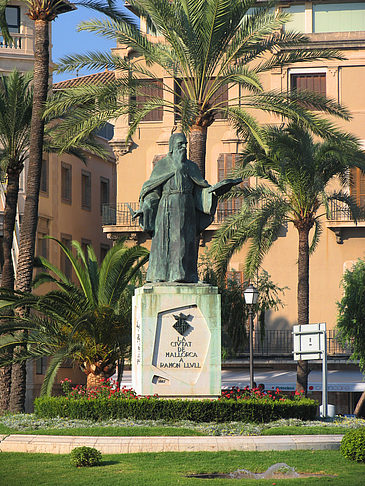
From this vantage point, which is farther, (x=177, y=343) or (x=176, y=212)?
(x=176, y=212)

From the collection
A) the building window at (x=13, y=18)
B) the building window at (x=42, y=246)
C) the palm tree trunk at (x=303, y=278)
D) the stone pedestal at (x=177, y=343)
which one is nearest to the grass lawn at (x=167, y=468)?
the stone pedestal at (x=177, y=343)

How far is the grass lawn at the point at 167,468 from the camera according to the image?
1255cm

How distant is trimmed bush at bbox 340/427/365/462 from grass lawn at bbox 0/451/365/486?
122 millimetres

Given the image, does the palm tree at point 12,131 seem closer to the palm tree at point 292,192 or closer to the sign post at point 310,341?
the palm tree at point 292,192

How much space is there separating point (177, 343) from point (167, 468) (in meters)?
4.63

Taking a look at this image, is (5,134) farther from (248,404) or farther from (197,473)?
(197,473)

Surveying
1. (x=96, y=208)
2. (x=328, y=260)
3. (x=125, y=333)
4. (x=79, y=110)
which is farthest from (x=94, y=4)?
(x=96, y=208)

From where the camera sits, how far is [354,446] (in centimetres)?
1416

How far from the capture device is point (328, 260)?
4147cm

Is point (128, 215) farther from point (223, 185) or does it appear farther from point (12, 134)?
point (223, 185)

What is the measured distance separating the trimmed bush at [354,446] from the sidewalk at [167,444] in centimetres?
104

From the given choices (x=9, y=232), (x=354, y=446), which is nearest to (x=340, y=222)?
(x=9, y=232)

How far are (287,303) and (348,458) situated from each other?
27.3m

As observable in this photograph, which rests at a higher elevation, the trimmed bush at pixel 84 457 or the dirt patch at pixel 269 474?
the trimmed bush at pixel 84 457
